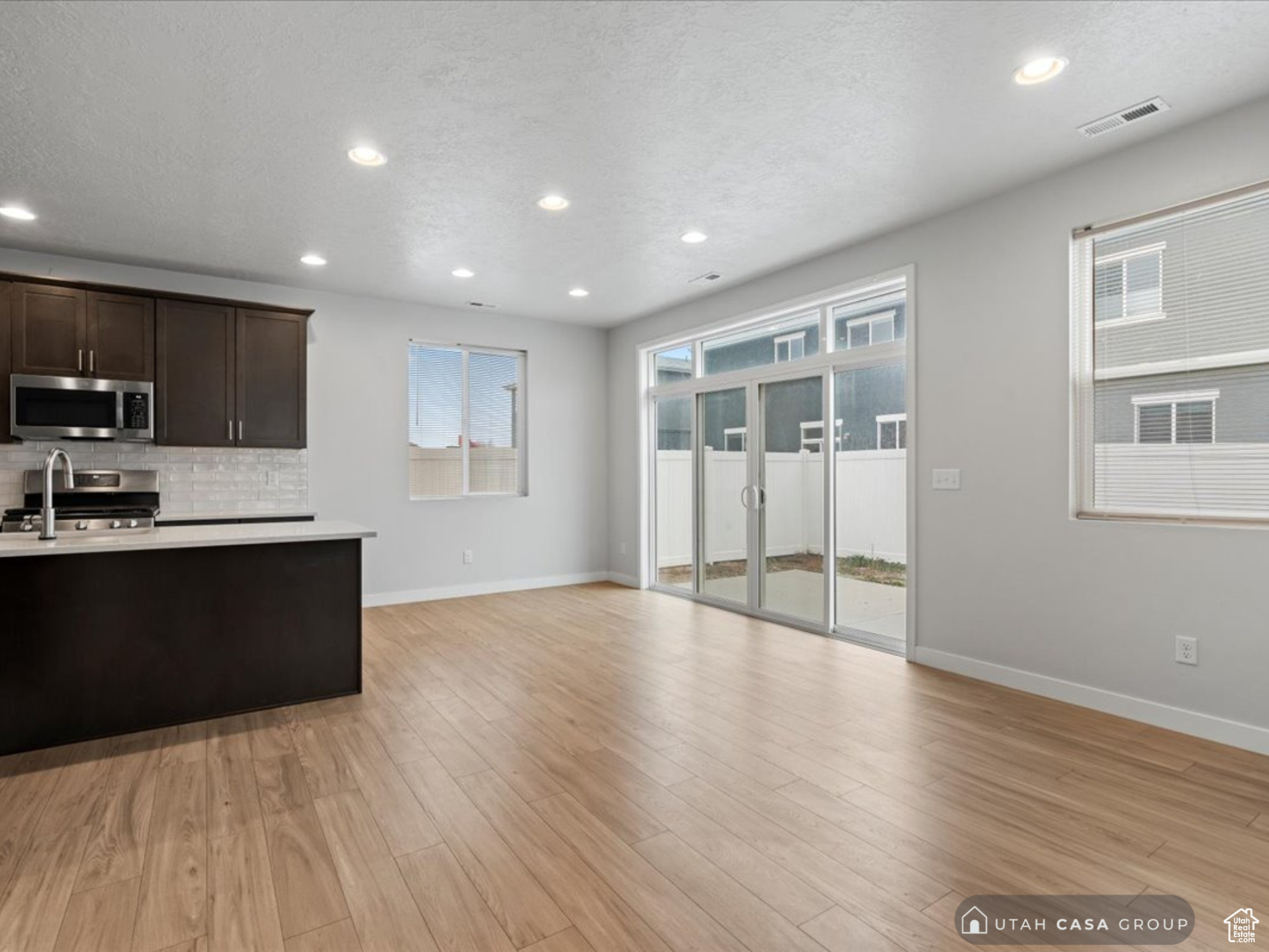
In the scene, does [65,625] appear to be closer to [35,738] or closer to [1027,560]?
[35,738]

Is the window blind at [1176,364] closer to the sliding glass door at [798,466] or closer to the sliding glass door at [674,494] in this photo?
the sliding glass door at [798,466]

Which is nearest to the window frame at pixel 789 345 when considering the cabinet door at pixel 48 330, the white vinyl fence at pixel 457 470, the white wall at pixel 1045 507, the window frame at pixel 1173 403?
the white wall at pixel 1045 507

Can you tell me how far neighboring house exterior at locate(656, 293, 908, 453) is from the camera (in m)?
4.48

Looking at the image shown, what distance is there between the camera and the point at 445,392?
640cm

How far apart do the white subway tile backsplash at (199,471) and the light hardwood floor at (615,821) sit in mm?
2634

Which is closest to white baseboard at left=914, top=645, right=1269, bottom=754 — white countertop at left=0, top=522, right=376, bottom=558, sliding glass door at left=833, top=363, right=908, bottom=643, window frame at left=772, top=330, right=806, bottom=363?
sliding glass door at left=833, top=363, right=908, bottom=643

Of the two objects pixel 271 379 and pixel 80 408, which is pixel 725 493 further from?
pixel 80 408

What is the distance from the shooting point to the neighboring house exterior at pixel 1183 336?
A: 9.46ft

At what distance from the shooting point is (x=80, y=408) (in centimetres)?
455

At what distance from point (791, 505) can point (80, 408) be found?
5.34m

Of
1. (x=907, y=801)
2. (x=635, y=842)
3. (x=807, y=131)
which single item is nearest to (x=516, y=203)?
(x=807, y=131)

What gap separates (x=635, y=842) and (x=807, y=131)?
3125 millimetres

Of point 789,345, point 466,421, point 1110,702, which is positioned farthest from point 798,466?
point 466,421

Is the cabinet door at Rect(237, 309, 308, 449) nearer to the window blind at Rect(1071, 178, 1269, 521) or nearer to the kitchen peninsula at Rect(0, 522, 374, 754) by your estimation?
the kitchen peninsula at Rect(0, 522, 374, 754)
